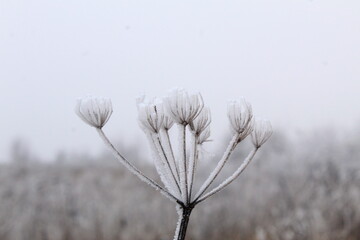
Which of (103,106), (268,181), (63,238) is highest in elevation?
(103,106)

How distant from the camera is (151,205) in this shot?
958 cm

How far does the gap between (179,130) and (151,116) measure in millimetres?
102

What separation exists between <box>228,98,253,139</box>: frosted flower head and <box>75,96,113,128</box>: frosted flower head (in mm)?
286

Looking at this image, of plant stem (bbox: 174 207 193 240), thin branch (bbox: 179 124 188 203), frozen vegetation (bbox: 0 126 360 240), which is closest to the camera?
plant stem (bbox: 174 207 193 240)

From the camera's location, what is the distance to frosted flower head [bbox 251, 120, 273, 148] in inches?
54.2

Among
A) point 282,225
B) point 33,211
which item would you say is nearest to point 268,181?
point 282,225

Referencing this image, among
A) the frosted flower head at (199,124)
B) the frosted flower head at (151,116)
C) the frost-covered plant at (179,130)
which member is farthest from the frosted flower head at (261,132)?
the frosted flower head at (151,116)

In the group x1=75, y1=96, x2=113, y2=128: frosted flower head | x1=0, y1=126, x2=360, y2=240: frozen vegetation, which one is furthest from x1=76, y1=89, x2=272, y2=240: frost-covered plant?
x1=0, y1=126, x2=360, y2=240: frozen vegetation

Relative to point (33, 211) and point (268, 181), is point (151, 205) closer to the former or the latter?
point (33, 211)

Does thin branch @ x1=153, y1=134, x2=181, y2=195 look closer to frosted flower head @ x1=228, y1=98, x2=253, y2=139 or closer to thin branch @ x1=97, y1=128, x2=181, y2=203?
thin branch @ x1=97, y1=128, x2=181, y2=203

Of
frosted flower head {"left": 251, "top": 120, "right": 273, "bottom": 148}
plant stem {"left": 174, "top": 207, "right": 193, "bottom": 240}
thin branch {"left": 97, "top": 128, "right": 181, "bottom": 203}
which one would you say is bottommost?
plant stem {"left": 174, "top": 207, "right": 193, "bottom": 240}

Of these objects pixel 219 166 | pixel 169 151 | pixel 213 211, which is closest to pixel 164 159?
pixel 169 151

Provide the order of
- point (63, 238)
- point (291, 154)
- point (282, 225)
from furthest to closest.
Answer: point (291, 154)
point (63, 238)
point (282, 225)

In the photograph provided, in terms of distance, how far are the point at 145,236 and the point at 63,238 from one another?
1305 mm
